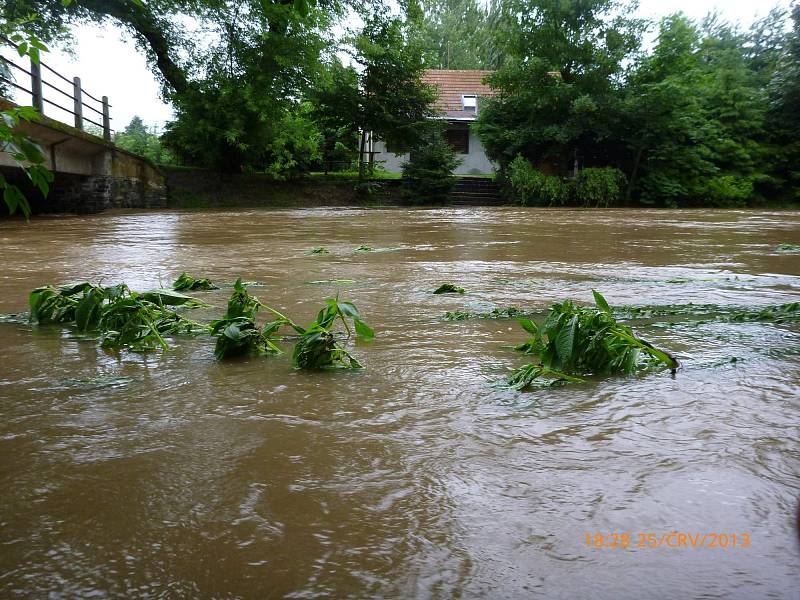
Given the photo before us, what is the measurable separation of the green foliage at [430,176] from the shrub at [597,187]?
4.27 metres

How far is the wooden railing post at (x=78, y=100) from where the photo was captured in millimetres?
16406

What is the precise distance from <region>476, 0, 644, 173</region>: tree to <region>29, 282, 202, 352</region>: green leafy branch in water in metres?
21.9

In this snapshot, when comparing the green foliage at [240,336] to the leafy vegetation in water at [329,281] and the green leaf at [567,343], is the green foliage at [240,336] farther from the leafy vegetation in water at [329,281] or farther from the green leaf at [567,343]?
the leafy vegetation in water at [329,281]

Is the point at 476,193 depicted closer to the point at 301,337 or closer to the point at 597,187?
the point at 597,187

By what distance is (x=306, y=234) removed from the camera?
9.27 metres

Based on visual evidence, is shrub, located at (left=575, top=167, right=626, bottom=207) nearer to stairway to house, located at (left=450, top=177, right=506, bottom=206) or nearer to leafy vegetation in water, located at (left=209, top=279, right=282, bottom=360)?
stairway to house, located at (left=450, top=177, right=506, bottom=206)

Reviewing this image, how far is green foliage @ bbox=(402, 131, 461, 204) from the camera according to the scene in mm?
23656

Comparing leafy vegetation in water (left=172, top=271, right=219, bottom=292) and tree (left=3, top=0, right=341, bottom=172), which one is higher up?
tree (left=3, top=0, right=341, bottom=172)

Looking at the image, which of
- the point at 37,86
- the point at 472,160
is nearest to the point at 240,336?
the point at 37,86

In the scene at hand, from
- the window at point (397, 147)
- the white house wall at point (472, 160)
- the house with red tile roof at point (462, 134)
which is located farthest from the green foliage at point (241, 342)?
the white house wall at point (472, 160)

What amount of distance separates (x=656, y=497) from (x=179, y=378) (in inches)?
59.0

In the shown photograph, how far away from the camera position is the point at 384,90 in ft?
81.0

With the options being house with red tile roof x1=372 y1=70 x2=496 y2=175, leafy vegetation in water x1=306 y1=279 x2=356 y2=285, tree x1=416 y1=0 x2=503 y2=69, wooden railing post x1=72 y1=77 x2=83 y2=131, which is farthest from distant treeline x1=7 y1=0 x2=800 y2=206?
tree x1=416 y1=0 x2=503 y2=69

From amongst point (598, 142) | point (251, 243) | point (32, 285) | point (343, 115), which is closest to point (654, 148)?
point (598, 142)
